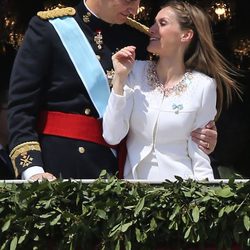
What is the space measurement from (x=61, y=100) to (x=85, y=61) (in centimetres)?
17

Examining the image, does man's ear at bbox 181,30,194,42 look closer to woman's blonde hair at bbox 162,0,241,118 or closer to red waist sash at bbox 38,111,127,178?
woman's blonde hair at bbox 162,0,241,118

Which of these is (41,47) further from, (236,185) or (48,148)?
(236,185)

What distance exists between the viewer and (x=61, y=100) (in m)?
3.38

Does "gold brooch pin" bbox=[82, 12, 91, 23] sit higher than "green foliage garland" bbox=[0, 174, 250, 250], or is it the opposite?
"gold brooch pin" bbox=[82, 12, 91, 23]

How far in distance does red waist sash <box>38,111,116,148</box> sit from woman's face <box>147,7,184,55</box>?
1.15 feet

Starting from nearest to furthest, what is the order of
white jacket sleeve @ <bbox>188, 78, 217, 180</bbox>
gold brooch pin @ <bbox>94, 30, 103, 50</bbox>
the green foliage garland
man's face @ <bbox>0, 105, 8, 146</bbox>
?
the green foliage garland < white jacket sleeve @ <bbox>188, 78, 217, 180</bbox> < gold brooch pin @ <bbox>94, 30, 103, 50</bbox> < man's face @ <bbox>0, 105, 8, 146</bbox>

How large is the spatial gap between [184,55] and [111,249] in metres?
0.94

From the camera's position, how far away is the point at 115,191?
290cm

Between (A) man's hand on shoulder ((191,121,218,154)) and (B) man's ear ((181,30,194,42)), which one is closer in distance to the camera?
(A) man's hand on shoulder ((191,121,218,154))

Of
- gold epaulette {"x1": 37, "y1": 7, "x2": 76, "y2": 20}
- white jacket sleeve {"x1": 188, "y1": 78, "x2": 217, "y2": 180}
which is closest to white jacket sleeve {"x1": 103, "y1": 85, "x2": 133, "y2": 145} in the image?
white jacket sleeve {"x1": 188, "y1": 78, "x2": 217, "y2": 180}

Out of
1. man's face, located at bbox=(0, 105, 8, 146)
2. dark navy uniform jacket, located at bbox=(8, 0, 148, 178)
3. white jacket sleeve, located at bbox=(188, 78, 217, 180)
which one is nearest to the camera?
dark navy uniform jacket, located at bbox=(8, 0, 148, 178)

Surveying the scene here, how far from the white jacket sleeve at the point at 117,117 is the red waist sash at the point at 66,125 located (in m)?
0.07

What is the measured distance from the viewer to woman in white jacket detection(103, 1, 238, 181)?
334cm

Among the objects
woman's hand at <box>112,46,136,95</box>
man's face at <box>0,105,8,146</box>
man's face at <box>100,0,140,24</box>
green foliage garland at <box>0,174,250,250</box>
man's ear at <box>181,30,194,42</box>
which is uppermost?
man's face at <box>100,0,140,24</box>
